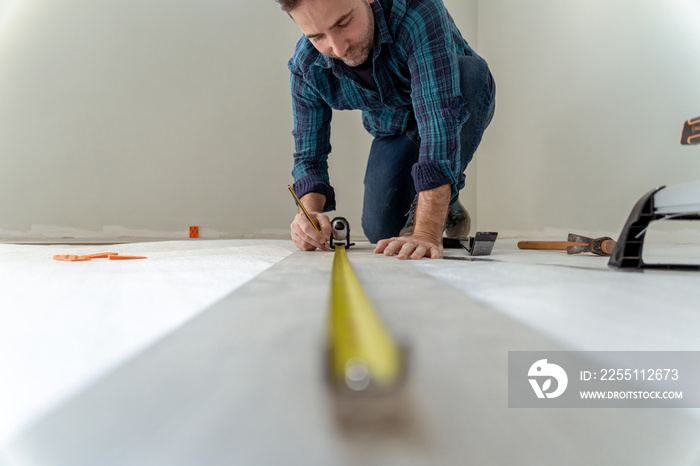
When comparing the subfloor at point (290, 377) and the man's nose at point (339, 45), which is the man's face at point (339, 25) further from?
the subfloor at point (290, 377)

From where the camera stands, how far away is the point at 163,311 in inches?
17.7

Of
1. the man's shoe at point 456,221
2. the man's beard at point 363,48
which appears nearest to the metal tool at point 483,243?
the man's beard at point 363,48

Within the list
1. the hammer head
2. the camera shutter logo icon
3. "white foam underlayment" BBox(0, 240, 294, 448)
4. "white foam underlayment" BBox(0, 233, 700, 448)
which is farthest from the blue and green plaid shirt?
the camera shutter logo icon

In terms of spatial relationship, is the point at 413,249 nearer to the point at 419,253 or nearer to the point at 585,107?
the point at 419,253

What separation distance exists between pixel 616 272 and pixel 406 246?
0.47 meters

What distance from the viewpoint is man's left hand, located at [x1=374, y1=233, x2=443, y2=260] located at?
3.39ft

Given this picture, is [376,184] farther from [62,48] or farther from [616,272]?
[62,48]

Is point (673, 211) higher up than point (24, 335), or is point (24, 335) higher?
point (673, 211)

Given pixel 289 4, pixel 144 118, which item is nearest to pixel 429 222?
pixel 289 4

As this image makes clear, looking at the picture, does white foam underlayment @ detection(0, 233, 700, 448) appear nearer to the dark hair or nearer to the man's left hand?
the man's left hand

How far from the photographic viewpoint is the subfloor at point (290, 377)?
0.19m

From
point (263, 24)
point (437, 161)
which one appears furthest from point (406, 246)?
point (263, 24)

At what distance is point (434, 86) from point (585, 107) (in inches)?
80.6

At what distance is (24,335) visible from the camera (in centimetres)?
37
